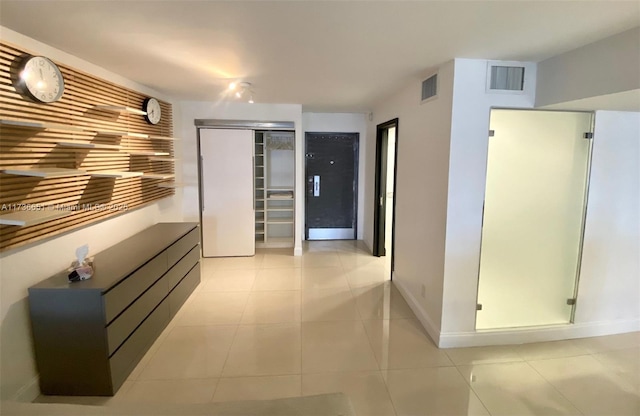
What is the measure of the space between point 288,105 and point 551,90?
11.3 feet

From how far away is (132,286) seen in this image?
8.23 feet

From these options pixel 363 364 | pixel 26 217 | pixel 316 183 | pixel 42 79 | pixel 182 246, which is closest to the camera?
pixel 26 217

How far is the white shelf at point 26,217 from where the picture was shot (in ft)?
6.17

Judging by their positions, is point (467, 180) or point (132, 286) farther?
point (467, 180)

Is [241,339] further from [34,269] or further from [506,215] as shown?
[506,215]

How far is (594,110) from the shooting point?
→ 2.84 m

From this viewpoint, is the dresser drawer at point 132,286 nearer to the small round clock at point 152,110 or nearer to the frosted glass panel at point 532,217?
the small round clock at point 152,110

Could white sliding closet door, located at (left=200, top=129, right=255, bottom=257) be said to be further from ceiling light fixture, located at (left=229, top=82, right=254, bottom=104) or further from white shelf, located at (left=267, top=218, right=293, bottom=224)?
ceiling light fixture, located at (left=229, top=82, right=254, bottom=104)

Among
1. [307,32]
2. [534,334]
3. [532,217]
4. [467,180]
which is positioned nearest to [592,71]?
[467,180]

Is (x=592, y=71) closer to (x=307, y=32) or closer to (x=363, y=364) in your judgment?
(x=307, y=32)

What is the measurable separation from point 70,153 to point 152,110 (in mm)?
1532

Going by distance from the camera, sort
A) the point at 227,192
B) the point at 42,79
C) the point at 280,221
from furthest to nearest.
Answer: the point at 280,221
the point at 227,192
the point at 42,79

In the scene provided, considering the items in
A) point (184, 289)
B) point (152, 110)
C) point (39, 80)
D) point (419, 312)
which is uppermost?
point (152, 110)

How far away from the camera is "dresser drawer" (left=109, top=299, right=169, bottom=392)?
2289 millimetres
